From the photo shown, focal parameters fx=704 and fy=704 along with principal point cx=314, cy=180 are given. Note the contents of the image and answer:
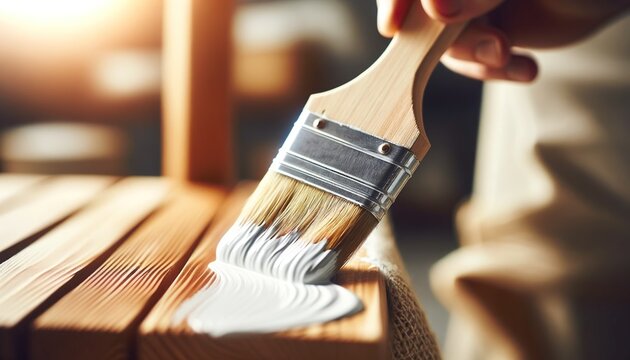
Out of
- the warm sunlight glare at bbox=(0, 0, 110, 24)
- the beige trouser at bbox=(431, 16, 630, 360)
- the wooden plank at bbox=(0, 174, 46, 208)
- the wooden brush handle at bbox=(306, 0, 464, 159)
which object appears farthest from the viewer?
the warm sunlight glare at bbox=(0, 0, 110, 24)

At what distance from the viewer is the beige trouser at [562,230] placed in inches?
33.7

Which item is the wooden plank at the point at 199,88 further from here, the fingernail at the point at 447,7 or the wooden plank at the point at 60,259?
the fingernail at the point at 447,7

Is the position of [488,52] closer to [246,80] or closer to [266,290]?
[266,290]

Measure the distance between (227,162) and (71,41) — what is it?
98cm

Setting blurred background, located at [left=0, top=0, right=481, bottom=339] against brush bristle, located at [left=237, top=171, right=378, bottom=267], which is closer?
brush bristle, located at [left=237, top=171, right=378, bottom=267]

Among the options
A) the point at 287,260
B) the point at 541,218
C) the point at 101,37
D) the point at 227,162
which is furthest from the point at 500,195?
the point at 101,37

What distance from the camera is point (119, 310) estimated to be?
432 millimetres

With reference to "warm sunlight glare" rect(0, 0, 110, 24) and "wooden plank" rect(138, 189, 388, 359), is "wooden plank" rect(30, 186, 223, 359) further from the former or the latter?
"warm sunlight glare" rect(0, 0, 110, 24)

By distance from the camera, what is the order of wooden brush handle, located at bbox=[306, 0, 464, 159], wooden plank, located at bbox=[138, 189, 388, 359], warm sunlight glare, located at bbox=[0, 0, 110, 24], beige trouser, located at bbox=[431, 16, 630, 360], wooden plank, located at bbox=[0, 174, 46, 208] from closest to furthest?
1. wooden plank, located at bbox=[138, 189, 388, 359]
2. wooden brush handle, located at bbox=[306, 0, 464, 159]
3. wooden plank, located at bbox=[0, 174, 46, 208]
4. beige trouser, located at bbox=[431, 16, 630, 360]
5. warm sunlight glare, located at bbox=[0, 0, 110, 24]

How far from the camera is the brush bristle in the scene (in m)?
0.49

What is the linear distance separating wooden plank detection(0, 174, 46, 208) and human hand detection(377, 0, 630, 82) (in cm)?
48

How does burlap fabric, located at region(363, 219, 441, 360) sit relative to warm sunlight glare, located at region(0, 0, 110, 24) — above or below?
above

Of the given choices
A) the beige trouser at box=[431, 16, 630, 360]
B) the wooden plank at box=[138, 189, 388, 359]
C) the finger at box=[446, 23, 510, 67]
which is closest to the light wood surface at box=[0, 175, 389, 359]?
the wooden plank at box=[138, 189, 388, 359]

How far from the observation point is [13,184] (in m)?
0.75
